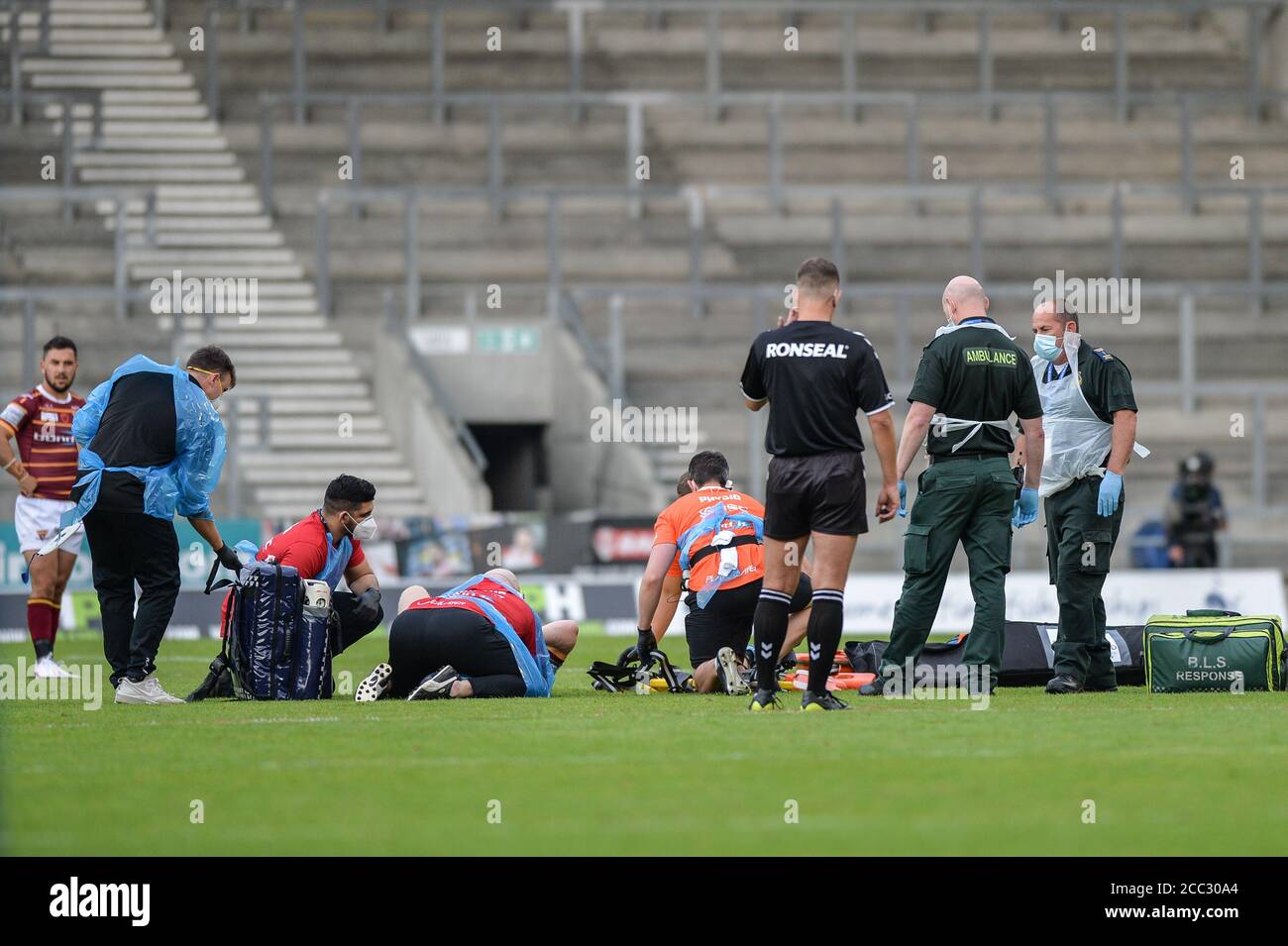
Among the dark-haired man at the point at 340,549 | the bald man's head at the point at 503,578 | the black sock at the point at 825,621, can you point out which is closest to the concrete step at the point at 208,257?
the dark-haired man at the point at 340,549

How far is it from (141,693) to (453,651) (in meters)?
1.73

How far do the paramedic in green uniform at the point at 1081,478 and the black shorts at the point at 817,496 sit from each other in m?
2.46

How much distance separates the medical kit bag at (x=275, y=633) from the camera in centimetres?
1056

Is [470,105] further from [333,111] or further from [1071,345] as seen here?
[1071,345]

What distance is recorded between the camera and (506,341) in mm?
24875

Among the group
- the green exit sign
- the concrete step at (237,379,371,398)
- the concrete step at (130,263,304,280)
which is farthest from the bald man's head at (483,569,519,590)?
the concrete step at (130,263,304,280)

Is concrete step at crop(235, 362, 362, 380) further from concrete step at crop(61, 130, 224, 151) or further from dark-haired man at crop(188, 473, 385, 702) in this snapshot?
dark-haired man at crop(188, 473, 385, 702)

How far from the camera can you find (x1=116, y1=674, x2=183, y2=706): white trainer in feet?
35.1

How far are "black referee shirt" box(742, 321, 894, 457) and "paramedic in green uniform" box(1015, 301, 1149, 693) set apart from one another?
2.54m

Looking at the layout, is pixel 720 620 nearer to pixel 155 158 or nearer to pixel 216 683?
pixel 216 683

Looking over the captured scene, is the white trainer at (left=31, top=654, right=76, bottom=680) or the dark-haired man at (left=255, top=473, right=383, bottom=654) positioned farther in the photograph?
the white trainer at (left=31, top=654, right=76, bottom=680)

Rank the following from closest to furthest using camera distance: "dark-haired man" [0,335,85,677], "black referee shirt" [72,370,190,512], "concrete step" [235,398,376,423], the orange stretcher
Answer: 1. "black referee shirt" [72,370,190,512]
2. the orange stretcher
3. "dark-haired man" [0,335,85,677]
4. "concrete step" [235,398,376,423]
